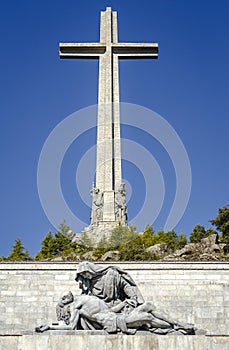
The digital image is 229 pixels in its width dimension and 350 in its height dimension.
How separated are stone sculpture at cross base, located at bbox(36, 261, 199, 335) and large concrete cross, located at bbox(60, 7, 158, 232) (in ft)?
86.4

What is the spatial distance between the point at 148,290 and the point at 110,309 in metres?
11.9

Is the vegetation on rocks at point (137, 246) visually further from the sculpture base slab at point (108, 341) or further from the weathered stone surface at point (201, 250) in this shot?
the sculpture base slab at point (108, 341)

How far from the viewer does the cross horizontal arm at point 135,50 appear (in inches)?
1583

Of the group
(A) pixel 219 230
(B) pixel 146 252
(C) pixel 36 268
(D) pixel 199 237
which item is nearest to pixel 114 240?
(B) pixel 146 252

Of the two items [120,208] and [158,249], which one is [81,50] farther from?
[158,249]

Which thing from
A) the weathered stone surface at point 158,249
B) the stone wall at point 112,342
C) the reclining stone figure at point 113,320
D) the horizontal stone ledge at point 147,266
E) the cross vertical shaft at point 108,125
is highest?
the cross vertical shaft at point 108,125

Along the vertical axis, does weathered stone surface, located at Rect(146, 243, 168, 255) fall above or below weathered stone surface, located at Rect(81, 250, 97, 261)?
above

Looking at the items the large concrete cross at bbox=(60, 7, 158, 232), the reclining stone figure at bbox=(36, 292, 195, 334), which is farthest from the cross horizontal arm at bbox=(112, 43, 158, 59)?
the reclining stone figure at bbox=(36, 292, 195, 334)

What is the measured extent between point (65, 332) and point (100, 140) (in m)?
30.6

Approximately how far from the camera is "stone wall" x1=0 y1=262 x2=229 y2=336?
20.1 meters

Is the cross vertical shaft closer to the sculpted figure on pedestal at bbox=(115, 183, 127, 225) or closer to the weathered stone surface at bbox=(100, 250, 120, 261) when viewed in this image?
the sculpted figure on pedestal at bbox=(115, 183, 127, 225)

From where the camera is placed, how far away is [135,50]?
133 ft

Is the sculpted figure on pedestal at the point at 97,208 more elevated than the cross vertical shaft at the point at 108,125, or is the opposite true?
the cross vertical shaft at the point at 108,125

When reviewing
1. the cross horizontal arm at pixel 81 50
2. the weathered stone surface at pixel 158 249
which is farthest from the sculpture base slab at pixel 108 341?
the cross horizontal arm at pixel 81 50
